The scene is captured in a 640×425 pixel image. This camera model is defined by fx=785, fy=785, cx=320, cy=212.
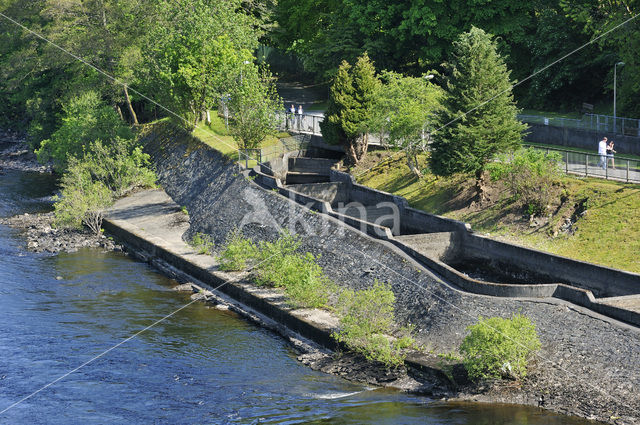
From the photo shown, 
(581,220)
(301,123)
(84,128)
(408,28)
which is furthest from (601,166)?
(84,128)

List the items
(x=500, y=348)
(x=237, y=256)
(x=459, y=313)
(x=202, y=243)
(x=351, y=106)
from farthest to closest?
(x=351, y=106) < (x=202, y=243) < (x=237, y=256) < (x=459, y=313) < (x=500, y=348)

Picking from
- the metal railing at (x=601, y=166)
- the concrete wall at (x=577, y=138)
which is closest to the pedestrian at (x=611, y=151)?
the metal railing at (x=601, y=166)

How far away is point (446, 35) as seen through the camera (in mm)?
58062

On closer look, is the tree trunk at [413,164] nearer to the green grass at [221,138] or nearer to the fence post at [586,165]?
the fence post at [586,165]

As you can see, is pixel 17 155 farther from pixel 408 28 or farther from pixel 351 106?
pixel 351 106

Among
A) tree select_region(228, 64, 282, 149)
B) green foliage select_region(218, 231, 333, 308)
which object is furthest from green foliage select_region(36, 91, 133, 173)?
green foliage select_region(218, 231, 333, 308)

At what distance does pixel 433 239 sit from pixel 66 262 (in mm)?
21179

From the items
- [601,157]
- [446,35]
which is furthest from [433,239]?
[446,35]

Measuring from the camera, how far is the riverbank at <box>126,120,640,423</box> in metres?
25.4

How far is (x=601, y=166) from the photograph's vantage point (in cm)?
3866

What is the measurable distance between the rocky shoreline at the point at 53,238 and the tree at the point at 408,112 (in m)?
18.1

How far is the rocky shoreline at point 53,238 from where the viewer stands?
155ft

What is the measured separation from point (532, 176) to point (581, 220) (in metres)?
3.61

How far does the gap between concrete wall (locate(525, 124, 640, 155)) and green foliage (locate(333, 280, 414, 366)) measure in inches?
764
